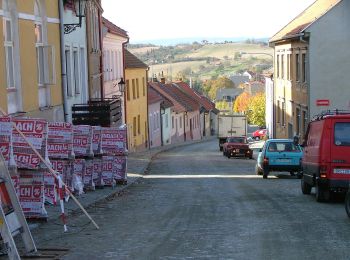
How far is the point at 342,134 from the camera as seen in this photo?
16.3 metres

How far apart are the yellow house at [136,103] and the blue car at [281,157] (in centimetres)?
2255

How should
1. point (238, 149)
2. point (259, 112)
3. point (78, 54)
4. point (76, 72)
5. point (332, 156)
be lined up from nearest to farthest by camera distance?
point (332, 156) < point (78, 54) < point (76, 72) < point (238, 149) < point (259, 112)

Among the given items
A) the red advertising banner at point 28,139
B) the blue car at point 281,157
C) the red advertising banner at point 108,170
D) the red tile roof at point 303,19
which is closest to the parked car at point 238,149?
the red tile roof at point 303,19

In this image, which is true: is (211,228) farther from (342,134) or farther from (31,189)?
(342,134)

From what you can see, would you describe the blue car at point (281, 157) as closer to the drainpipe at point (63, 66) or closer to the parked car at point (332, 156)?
the drainpipe at point (63, 66)

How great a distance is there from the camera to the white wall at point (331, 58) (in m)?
37.2

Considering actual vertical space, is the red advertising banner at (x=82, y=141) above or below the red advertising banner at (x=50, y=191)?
above

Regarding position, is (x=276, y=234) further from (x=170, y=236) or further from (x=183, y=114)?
(x=183, y=114)

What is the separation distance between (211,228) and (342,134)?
17.3 feet

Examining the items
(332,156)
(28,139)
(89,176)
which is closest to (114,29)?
(89,176)

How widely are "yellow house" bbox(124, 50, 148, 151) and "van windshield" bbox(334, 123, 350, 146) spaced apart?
33563mm

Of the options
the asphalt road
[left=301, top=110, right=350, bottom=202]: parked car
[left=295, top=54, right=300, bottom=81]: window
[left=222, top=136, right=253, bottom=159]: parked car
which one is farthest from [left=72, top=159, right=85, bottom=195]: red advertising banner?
[left=222, top=136, right=253, bottom=159]: parked car

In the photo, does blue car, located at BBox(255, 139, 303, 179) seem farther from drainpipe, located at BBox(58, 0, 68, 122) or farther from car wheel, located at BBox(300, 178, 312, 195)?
drainpipe, located at BBox(58, 0, 68, 122)

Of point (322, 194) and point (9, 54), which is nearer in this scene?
point (322, 194)
